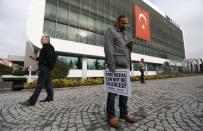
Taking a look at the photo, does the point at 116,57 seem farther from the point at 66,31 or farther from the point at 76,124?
the point at 66,31

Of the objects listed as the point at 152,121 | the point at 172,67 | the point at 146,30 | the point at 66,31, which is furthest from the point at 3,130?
the point at 172,67

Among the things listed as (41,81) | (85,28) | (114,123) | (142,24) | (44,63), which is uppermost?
(142,24)

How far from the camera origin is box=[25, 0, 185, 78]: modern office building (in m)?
17.5

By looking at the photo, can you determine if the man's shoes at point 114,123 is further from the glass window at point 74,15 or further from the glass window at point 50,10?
the glass window at point 74,15

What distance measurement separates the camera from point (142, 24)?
113 feet

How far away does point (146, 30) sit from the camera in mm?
35531

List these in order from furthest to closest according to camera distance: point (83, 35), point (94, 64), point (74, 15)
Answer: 1. point (94, 64)
2. point (83, 35)
3. point (74, 15)

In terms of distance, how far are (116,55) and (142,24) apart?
1355 inches

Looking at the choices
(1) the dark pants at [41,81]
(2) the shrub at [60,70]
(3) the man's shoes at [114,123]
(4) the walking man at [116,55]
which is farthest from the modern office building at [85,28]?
(3) the man's shoes at [114,123]

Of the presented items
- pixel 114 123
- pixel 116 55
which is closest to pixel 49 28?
pixel 116 55

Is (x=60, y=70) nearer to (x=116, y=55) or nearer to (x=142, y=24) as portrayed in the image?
(x=116, y=55)

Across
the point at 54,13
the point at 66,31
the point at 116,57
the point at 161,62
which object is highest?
the point at 54,13

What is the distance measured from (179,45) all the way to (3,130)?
63397 millimetres

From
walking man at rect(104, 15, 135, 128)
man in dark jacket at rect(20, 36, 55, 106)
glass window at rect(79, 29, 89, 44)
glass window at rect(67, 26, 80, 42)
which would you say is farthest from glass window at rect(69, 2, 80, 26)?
walking man at rect(104, 15, 135, 128)
